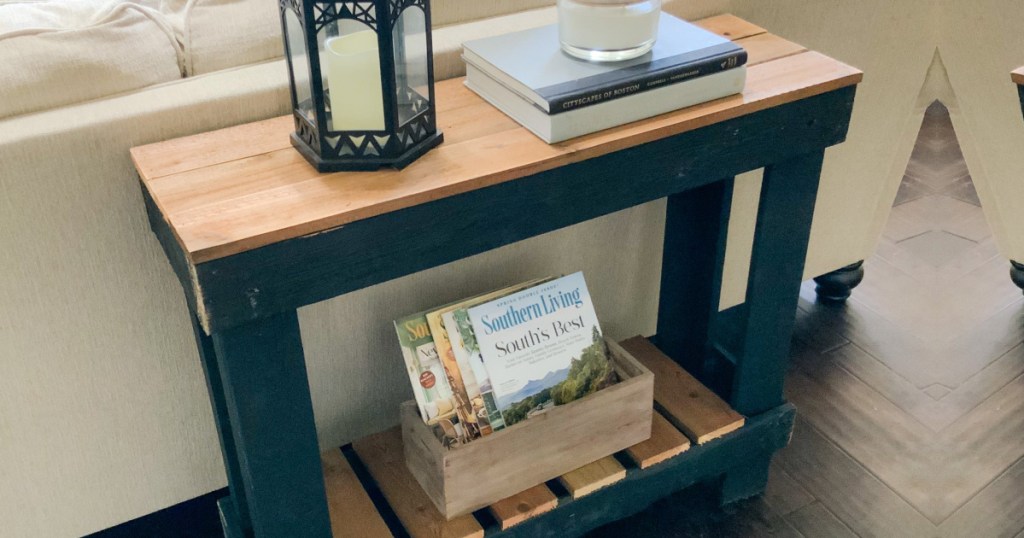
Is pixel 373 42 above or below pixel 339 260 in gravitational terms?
above

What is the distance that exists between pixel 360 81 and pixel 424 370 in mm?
435

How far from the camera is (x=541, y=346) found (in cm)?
134

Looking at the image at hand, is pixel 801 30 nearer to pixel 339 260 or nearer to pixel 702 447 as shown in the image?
pixel 702 447

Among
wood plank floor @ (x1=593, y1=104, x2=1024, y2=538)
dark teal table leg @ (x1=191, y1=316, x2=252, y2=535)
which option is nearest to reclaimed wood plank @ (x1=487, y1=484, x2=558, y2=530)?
wood plank floor @ (x1=593, y1=104, x2=1024, y2=538)

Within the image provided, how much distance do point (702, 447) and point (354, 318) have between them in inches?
21.5

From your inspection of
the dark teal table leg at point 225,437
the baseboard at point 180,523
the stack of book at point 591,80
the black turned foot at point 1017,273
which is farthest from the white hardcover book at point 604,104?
the black turned foot at point 1017,273

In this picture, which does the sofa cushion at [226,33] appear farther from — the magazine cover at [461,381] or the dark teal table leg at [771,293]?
the dark teal table leg at [771,293]

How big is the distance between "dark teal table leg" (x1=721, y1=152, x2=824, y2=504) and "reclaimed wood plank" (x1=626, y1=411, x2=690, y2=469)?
13 centimetres

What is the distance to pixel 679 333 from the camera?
5.36 feet

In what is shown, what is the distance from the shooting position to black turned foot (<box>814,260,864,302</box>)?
79.9 inches

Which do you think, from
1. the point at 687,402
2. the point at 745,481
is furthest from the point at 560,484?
the point at 745,481

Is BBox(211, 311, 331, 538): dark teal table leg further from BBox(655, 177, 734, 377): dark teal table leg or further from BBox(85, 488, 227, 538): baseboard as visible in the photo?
BBox(655, 177, 734, 377): dark teal table leg

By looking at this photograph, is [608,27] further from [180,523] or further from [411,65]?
[180,523]

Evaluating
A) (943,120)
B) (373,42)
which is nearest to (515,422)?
(373,42)
